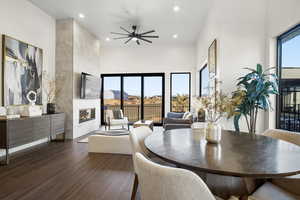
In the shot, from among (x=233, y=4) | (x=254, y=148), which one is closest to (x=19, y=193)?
(x=254, y=148)

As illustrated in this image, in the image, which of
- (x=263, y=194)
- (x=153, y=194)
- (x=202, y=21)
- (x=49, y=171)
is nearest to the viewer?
(x=153, y=194)

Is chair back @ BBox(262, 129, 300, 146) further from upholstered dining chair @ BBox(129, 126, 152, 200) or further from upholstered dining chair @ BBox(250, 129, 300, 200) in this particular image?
upholstered dining chair @ BBox(129, 126, 152, 200)

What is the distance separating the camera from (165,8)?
4.60 metres

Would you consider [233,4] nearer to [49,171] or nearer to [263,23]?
[263,23]

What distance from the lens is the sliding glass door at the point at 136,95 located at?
7824 millimetres

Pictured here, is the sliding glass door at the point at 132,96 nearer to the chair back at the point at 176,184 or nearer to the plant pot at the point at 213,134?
the plant pot at the point at 213,134

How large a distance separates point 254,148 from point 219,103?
0.48 metres

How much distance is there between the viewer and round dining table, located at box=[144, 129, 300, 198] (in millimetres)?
994

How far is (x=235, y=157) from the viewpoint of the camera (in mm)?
1231

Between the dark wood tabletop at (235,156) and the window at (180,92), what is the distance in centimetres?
603

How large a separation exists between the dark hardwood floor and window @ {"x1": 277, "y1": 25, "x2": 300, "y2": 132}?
2791 mm

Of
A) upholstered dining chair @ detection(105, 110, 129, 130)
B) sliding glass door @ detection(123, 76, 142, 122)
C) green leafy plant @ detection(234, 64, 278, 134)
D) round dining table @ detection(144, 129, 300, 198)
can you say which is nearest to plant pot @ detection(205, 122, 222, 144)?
round dining table @ detection(144, 129, 300, 198)

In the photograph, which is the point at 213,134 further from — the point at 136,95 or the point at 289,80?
the point at 136,95

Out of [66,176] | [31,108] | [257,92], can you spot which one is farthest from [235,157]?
[31,108]
